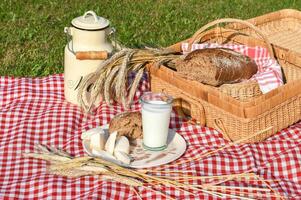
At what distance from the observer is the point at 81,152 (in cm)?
206

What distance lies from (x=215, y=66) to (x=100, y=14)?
237cm

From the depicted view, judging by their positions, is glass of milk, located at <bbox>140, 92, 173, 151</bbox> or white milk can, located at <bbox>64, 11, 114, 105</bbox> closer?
glass of milk, located at <bbox>140, 92, 173, 151</bbox>

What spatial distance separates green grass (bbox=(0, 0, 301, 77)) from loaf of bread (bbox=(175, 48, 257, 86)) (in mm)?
1383

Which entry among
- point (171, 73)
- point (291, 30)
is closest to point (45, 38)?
point (291, 30)

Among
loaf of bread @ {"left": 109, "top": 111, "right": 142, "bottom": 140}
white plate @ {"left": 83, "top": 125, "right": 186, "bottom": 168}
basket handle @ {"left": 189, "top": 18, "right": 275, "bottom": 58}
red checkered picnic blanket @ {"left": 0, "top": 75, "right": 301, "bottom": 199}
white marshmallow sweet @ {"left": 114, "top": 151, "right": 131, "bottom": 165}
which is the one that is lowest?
red checkered picnic blanket @ {"left": 0, "top": 75, "right": 301, "bottom": 199}

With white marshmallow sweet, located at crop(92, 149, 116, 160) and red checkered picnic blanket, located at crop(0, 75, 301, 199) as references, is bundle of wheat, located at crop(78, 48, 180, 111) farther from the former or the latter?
white marshmallow sweet, located at crop(92, 149, 116, 160)

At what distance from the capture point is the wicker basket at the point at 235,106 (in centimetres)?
206

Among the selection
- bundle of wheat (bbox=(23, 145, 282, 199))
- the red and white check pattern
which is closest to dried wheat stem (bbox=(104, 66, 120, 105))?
the red and white check pattern

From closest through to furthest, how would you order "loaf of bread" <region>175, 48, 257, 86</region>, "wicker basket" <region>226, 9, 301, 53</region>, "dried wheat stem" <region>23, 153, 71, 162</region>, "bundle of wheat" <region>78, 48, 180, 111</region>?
"dried wheat stem" <region>23, 153, 71, 162</region>
"loaf of bread" <region>175, 48, 257, 86</region>
"bundle of wheat" <region>78, 48, 180, 111</region>
"wicker basket" <region>226, 9, 301, 53</region>

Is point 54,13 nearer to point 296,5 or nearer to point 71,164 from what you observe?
point 296,5

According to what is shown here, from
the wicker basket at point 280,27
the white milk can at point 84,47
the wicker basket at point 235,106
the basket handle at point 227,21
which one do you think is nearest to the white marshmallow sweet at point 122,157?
the wicker basket at point 235,106

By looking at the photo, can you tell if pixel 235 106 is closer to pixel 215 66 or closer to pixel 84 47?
pixel 215 66

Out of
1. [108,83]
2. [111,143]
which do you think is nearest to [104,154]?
[111,143]

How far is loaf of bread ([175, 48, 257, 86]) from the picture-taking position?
2170 millimetres
